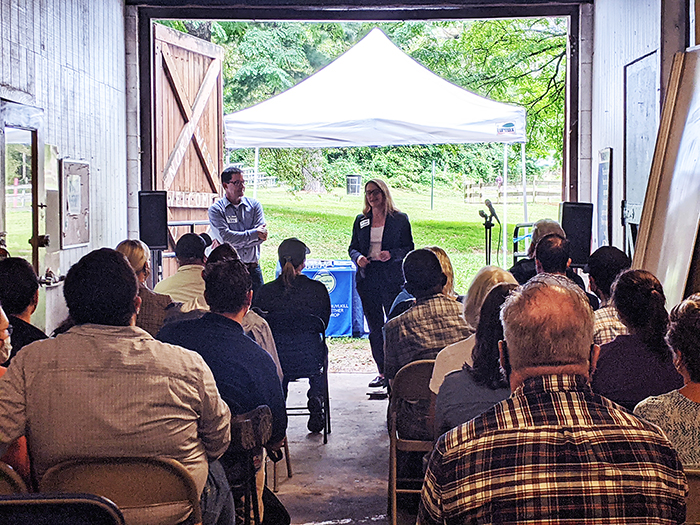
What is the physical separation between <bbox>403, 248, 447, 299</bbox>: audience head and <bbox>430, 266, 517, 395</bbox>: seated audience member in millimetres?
616

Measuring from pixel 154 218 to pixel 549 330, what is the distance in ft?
18.9

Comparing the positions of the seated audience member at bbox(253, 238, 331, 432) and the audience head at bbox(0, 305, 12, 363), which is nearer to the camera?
the audience head at bbox(0, 305, 12, 363)

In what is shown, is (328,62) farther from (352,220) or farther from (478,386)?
(478,386)

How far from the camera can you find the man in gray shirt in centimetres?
659

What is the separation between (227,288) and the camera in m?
2.99

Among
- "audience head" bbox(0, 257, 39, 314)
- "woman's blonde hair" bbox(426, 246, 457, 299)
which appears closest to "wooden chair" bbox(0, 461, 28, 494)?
"audience head" bbox(0, 257, 39, 314)

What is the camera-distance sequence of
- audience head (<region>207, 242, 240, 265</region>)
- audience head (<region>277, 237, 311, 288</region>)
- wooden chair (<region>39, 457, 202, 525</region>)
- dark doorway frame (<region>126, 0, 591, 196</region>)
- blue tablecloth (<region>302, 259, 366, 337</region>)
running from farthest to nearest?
blue tablecloth (<region>302, 259, 366, 337</region>), dark doorway frame (<region>126, 0, 591, 196</region>), audience head (<region>277, 237, 311, 288</region>), audience head (<region>207, 242, 240, 265</region>), wooden chair (<region>39, 457, 202, 525</region>)

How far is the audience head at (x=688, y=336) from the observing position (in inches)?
84.9

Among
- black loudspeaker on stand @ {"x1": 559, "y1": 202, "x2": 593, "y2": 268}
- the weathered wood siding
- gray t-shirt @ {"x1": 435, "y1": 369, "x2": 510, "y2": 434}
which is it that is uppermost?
the weathered wood siding

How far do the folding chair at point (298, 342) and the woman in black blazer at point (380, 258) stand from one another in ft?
4.46

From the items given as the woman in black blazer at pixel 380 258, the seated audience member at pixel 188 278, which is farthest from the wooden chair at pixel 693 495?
the woman in black blazer at pixel 380 258

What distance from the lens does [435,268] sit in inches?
159

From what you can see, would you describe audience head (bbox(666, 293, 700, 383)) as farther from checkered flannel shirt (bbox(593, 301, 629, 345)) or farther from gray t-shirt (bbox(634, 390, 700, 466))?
checkered flannel shirt (bbox(593, 301, 629, 345))

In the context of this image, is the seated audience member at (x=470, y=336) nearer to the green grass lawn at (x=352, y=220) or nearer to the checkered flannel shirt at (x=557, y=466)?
the checkered flannel shirt at (x=557, y=466)
